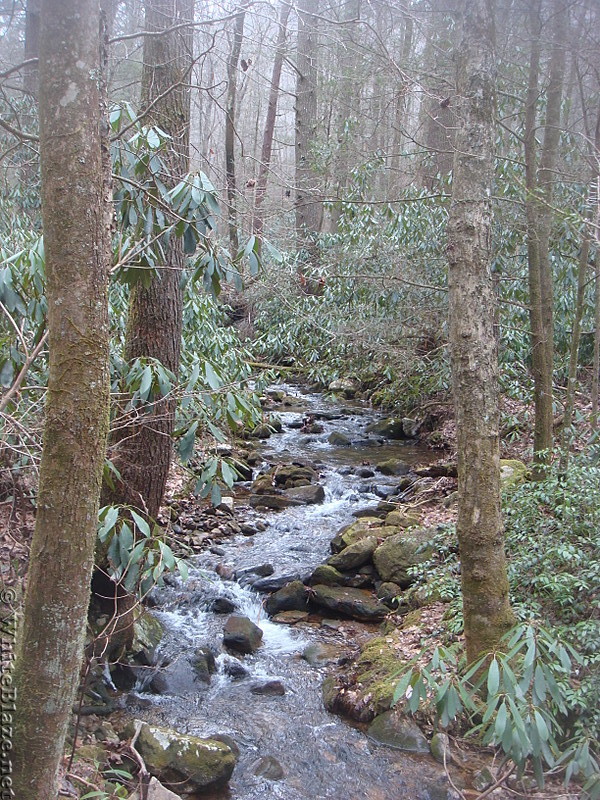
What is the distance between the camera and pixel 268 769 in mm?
4047

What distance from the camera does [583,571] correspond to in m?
4.24

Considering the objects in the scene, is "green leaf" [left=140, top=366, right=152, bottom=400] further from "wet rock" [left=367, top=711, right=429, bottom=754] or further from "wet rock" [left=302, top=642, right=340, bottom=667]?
"wet rock" [left=302, top=642, right=340, bottom=667]

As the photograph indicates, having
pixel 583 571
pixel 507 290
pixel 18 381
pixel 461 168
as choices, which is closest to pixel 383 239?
pixel 507 290

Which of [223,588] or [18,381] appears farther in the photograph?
[223,588]

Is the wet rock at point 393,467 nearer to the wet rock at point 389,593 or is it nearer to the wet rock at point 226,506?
the wet rock at point 226,506

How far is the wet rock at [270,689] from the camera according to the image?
16.2 ft

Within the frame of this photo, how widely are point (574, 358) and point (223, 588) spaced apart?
4015 millimetres

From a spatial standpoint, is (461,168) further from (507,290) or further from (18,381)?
(507,290)

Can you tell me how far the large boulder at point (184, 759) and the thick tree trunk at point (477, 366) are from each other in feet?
5.33

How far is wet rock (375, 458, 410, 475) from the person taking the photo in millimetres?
9641

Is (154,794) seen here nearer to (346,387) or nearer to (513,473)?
(513,473)

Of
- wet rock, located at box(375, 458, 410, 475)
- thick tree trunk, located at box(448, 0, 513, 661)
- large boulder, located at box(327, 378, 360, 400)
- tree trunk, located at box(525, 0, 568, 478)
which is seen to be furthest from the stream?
large boulder, located at box(327, 378, 360, 400)

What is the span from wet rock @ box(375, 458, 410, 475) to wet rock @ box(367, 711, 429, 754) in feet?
17.8

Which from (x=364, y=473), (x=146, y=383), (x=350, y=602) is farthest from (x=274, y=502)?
(x=146, y=383)
